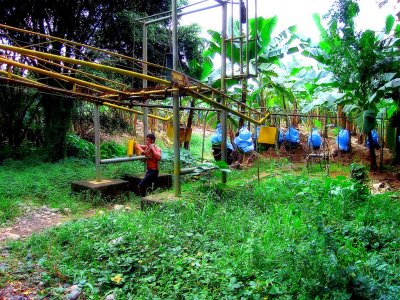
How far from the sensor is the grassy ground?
116 inches

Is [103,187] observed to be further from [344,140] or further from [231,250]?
[344,140]

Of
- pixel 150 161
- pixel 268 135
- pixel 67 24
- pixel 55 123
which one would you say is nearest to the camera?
pixel 268 135

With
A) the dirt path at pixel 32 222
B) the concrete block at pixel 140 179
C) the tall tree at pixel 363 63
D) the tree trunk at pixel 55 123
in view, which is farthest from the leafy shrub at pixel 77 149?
the tall tree at pixel 363 63

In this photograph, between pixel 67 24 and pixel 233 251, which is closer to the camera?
pixel 233 251

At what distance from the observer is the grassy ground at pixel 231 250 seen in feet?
9.66

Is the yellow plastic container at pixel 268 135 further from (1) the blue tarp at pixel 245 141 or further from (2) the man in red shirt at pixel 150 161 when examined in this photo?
(1) the blue tarp at pixel 245 141

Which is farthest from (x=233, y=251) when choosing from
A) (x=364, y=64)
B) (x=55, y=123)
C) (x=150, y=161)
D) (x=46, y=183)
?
(x=55, y=123)

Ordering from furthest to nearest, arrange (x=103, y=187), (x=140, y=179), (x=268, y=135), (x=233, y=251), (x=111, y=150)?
(x=111, y=150), (x=140, y=179), (x=103, y=187), (x=268, y=135), (x=233, y=251)

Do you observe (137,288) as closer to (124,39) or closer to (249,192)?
(249,192)

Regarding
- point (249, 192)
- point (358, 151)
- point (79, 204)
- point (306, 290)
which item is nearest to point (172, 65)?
point (249, 192)

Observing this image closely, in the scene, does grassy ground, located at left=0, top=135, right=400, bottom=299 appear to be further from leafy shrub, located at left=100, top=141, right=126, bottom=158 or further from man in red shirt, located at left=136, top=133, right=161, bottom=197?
leafy shrub, located at left=100, top=141, right=126, bottom=158

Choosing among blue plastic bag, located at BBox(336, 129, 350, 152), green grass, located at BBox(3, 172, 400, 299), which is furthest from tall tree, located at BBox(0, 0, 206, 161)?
blue plastic bag, located at BBox(336, 129, 350, 152)

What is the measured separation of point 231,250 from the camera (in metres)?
3.65

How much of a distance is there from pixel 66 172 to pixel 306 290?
6778mm
